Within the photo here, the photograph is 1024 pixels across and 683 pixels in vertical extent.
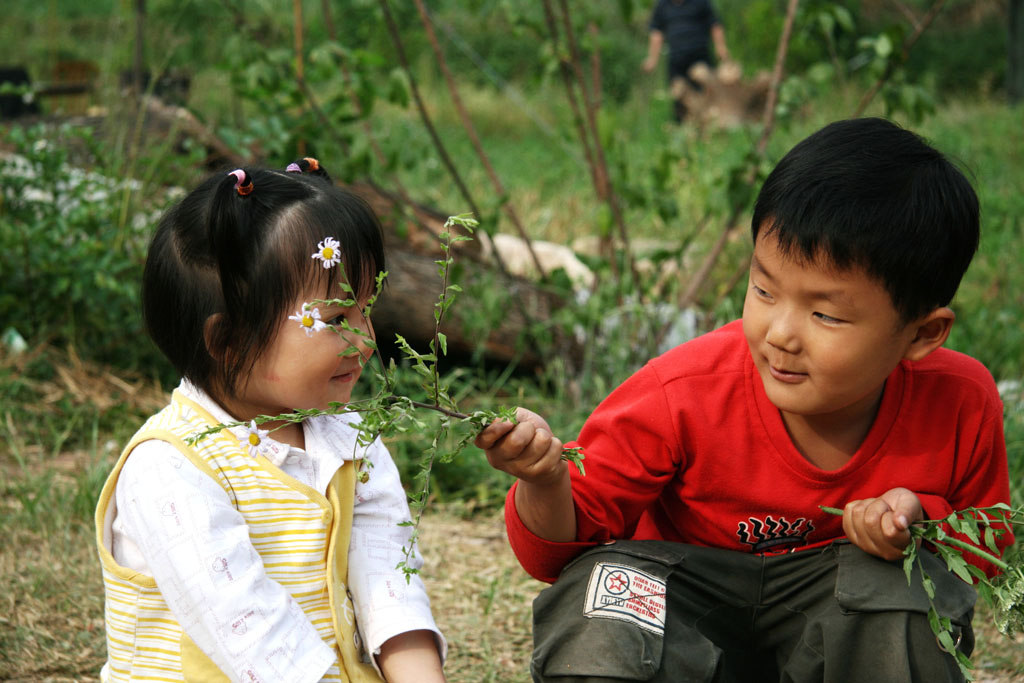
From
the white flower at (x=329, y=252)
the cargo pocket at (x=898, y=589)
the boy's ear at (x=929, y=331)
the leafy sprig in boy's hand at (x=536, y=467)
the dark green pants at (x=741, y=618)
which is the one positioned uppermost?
the white flower at (x=329, y=252)

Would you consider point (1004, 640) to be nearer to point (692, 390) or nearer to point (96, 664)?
point (692, 390)

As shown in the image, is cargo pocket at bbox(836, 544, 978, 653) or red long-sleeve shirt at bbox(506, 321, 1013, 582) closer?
cargo pocket at bbox(836, 544, 978, 653)

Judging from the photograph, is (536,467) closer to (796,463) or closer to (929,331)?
(796,463)

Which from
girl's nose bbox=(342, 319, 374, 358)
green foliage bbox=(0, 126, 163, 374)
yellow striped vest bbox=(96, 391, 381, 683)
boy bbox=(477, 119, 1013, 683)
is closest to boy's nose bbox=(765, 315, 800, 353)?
boy bbox=(477, 119, 1013, 683)

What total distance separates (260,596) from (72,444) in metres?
1.96

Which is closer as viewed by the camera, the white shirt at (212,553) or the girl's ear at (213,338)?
the white shirt at (212,553)

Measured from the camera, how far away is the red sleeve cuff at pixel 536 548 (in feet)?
5.86

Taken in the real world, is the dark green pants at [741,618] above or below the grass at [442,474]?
above

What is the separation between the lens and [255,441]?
1.62 m

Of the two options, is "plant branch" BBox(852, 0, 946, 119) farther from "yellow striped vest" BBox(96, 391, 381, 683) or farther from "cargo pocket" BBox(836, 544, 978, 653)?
"yellow striped vest" BBox(96, 391, 381, 683)

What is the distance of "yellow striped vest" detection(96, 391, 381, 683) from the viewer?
5.18ft

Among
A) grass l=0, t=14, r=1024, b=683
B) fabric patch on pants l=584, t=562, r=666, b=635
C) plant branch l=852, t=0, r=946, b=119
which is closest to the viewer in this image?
fabric patch on pants l=584, t=562, r=666, b=635

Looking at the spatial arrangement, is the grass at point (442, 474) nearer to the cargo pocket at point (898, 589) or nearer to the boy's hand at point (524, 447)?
the cargo pocket at point (898, 589)

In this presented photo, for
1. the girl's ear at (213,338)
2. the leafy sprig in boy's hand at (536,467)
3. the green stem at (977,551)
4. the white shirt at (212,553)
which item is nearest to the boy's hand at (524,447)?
the leafy sprig in boy's hand at (536,467)
